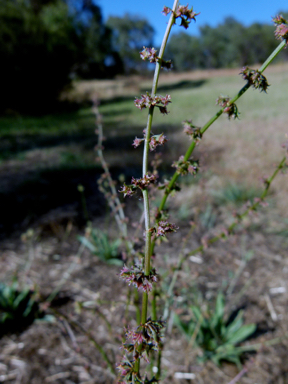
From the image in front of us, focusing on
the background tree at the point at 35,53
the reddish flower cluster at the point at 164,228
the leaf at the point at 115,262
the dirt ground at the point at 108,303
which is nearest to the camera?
the reddish flower cluster at the point at 164,228

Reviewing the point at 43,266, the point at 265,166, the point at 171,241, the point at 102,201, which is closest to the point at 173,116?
the point at 265,166

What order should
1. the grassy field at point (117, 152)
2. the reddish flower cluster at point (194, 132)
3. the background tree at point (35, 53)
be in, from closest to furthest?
the reddish flower cluster at point (194, 132)
the grassy field at point (117, 152)
the background tree at point (35, 53)

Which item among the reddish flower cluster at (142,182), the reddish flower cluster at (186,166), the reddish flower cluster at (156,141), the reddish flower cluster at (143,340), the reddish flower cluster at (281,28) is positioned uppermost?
the reddish flower cluster at (281,28)

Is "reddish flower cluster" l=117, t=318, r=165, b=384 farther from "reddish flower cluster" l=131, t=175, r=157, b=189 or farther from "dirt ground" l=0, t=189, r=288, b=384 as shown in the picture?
"dirt ground" l=0, t=189, r=288, b=384

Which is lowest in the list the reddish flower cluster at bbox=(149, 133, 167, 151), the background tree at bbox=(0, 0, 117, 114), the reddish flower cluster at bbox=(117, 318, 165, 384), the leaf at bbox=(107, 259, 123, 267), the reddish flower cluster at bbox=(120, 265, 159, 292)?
the reddish flower cluster at bbox=(117, 318, 165, 384)

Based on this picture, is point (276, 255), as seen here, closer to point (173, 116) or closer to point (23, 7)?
point (173, 116)

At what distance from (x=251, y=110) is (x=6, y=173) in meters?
8.22

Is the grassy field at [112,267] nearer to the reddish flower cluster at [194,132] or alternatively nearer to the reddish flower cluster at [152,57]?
the reddish flower cluster at [194,132]

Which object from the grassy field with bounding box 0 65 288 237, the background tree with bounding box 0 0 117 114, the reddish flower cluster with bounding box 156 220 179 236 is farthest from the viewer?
the background tree with bounding box 0 0 117 114

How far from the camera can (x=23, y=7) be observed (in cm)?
1417

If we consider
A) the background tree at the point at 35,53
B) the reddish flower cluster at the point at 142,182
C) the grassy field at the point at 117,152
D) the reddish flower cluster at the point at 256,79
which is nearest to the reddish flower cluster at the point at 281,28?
the reddish flower cluster at the point at 256,79

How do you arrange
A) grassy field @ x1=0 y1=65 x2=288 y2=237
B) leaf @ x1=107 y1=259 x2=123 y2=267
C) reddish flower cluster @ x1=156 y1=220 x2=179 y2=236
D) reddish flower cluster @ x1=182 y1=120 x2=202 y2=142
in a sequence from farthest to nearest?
grassy field @ x1=0 y1=65 x2=288 y2=237 < leaf @ x1=107 y1=259 x2=123 y2=267 < reddish flower cluster @ x1=182 y1=120 x2=202 y2=142 < reddish flower cluster @ x1=156 y1=220 x2=179 y2=236

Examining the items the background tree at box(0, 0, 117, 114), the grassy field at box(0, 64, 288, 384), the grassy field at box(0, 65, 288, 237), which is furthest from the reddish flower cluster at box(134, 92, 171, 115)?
the background tree at box(0, 0, 117, 114)

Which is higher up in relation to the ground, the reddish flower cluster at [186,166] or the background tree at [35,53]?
the background tree at [35,53]
